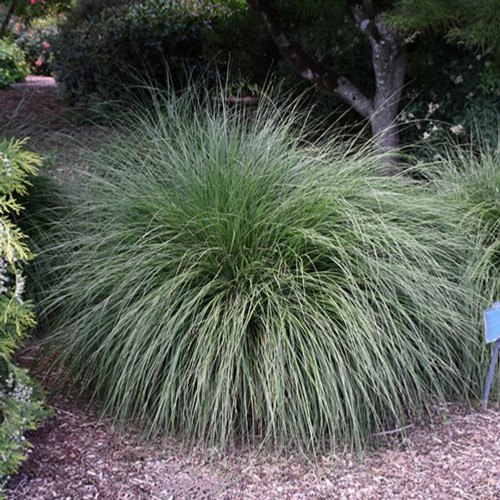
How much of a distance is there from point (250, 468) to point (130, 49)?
6461mm

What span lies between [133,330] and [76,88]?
6499mm

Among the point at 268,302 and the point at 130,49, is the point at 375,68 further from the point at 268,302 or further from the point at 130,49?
the point at 130,49

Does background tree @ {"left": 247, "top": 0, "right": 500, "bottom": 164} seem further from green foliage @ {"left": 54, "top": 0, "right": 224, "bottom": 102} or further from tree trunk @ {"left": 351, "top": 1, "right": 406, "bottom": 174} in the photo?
green foliage @ {"left": 54, "top": 0, "right": 224, "bottom": 102}

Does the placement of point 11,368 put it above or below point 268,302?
below

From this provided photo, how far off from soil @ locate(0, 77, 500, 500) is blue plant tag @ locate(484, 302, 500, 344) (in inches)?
16.9

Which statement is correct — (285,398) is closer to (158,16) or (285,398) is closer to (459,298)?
(459,298)

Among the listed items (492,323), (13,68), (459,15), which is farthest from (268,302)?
(13,68)

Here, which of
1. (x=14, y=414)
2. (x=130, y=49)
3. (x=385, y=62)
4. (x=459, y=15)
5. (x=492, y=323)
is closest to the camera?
(x=14, y=414)

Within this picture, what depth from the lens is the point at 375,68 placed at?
5.46 meters

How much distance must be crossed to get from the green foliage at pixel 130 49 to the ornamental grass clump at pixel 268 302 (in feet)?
15.6

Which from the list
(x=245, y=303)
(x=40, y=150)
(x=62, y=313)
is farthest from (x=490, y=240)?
(x=40, y=150)

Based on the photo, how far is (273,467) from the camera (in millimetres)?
2797

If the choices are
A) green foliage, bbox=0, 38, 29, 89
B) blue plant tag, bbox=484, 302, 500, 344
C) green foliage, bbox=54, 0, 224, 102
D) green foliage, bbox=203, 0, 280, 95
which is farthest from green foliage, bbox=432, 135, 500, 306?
green foliage, bbox=0, 38, 29, 89

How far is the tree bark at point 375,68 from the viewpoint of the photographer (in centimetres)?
525
